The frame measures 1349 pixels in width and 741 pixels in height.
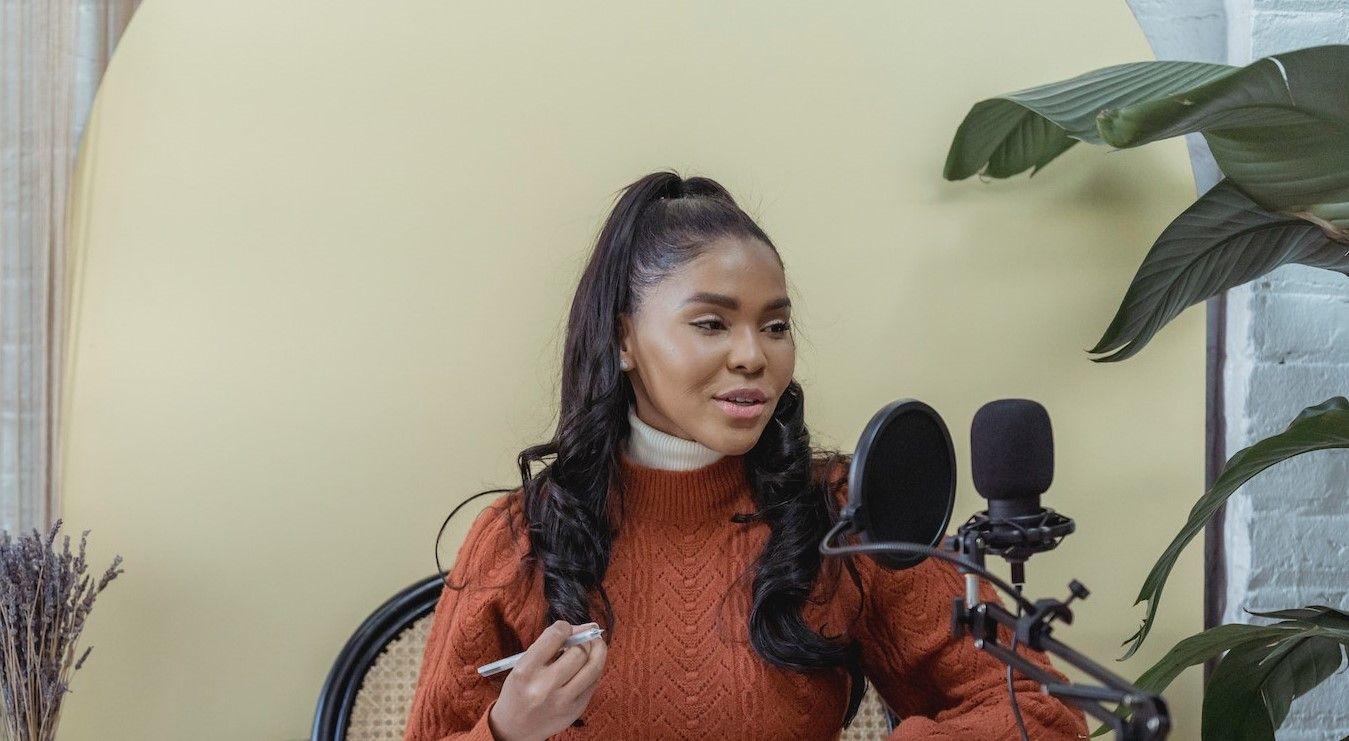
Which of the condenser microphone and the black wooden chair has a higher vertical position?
the condenser microphone

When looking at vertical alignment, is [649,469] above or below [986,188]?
below

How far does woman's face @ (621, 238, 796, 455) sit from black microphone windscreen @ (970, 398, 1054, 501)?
0.45m

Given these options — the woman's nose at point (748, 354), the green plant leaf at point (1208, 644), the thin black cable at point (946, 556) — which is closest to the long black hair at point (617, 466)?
the woman's nose at point (748, 354)

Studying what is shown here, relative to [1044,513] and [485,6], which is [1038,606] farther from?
[485,6]

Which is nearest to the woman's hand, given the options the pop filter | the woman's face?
the woman's face

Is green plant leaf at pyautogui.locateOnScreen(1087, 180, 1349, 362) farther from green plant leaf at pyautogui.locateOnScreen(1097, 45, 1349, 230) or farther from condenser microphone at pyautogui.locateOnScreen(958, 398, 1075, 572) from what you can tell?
condenser microphone at pyautogui.locateOnScreen(958, 398, 1075, 572)

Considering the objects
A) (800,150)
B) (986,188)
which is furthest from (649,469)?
(986,188)

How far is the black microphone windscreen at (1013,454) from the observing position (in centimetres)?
89

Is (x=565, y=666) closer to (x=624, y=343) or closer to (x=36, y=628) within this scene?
(x=624, y=343)

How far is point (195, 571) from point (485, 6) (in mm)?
971

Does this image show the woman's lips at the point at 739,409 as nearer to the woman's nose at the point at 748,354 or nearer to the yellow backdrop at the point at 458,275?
the woman's nose at the point at 748,354

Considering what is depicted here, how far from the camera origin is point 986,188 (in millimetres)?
1862

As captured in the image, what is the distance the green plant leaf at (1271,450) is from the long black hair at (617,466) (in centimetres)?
39

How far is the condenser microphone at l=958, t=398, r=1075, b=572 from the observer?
34.0 inches
